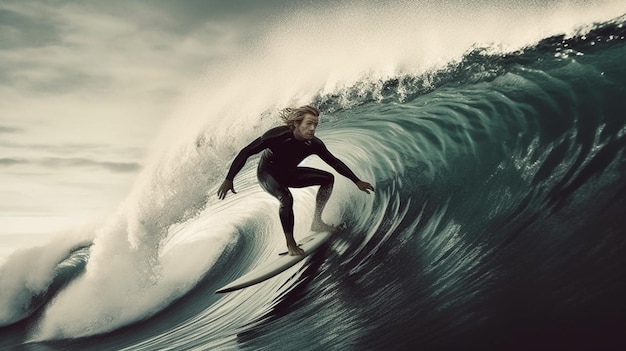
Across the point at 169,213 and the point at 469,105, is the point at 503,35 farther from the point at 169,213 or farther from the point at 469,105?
the point at 169,213

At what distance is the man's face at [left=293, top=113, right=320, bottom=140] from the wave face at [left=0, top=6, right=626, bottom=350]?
44.3 inches

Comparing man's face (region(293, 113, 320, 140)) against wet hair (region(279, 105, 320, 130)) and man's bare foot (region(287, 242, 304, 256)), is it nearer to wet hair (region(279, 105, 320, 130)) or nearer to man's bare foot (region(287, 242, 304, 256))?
wet hair (region(279, 105, 320, 130))

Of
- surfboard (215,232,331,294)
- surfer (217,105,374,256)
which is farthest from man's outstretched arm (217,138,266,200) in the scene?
surfboard (215,232,331,294)

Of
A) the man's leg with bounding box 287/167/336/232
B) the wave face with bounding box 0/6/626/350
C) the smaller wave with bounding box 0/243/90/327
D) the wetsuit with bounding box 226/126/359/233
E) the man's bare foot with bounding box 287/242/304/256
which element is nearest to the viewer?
the wave face with bounding box 0/6/626/350

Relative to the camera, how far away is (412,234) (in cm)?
Answer: 446

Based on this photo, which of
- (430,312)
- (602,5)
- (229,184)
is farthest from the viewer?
(602,5)

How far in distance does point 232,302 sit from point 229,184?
163cm

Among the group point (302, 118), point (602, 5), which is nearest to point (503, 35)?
point (602, 5)

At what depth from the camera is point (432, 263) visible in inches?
148

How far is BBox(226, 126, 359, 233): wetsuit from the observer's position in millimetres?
4262

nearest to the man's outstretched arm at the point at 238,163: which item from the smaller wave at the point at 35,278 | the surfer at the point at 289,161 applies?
the surfer at the point at 289,161

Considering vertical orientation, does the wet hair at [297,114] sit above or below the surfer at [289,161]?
above

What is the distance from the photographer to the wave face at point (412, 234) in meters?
2.91

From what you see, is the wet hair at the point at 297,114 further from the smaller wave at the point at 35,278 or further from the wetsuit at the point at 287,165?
the smaller wave at the point at 35,278
